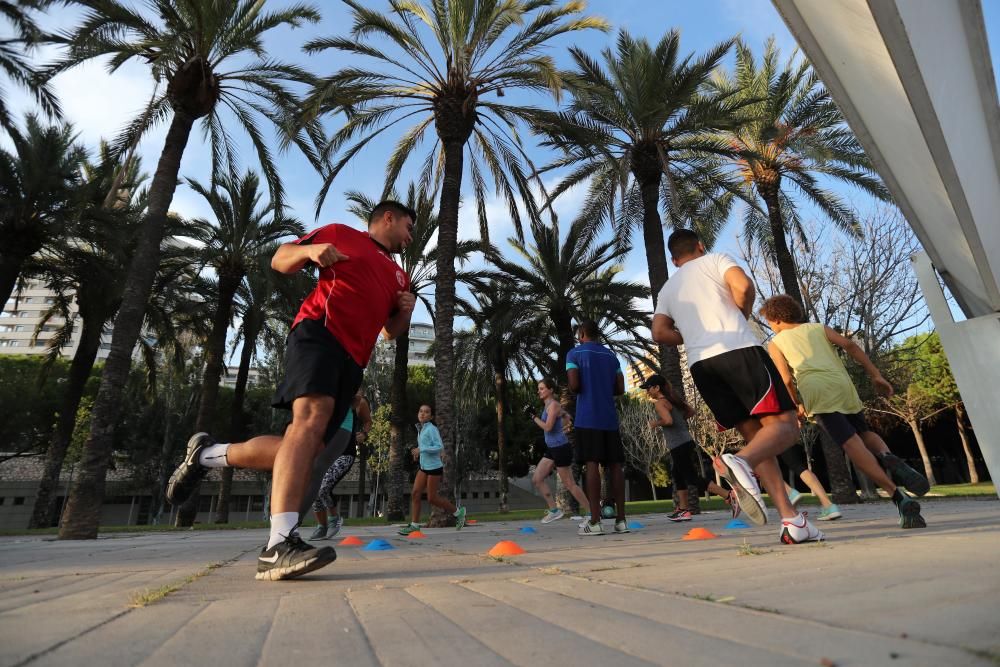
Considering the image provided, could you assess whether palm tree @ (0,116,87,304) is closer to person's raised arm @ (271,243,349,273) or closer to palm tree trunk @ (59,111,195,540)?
palm tree trunk @ (59,111,195,540)

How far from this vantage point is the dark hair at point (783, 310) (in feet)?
17.1

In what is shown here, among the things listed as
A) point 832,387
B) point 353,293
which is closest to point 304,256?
point 353,293

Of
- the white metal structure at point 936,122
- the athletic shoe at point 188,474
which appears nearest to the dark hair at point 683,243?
the white metal structure at point 936,122

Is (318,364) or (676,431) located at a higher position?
(676,431)

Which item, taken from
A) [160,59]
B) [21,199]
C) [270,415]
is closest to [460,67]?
[160,59]

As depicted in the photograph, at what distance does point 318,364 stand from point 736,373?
102 inches

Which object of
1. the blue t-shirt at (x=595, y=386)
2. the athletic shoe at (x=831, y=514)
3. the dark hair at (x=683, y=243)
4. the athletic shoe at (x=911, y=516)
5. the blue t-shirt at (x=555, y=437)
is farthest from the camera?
the blue t-shirt at (x=555, y=437)

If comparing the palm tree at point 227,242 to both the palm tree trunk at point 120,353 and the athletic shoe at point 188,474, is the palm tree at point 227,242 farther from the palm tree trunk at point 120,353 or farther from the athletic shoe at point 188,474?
the athletic shoe at point 188,474

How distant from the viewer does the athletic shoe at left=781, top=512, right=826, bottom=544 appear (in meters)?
3.22

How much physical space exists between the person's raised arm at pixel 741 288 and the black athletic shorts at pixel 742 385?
305mm

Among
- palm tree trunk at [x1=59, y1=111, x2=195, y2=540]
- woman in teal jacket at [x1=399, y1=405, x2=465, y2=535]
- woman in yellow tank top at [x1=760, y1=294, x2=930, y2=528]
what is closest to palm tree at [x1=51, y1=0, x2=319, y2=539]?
palm tree trunk at [x1=59, y1=111, x2=195, y2=540]

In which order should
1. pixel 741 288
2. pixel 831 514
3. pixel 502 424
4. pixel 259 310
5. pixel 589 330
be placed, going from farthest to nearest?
1. pixel 502 424
2. pixel 259 310
3. pixel 589 330
4. pixel 831 514
5. pixel 741 288

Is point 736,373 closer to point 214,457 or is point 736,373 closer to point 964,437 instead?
point 214,457

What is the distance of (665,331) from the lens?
410 cm
